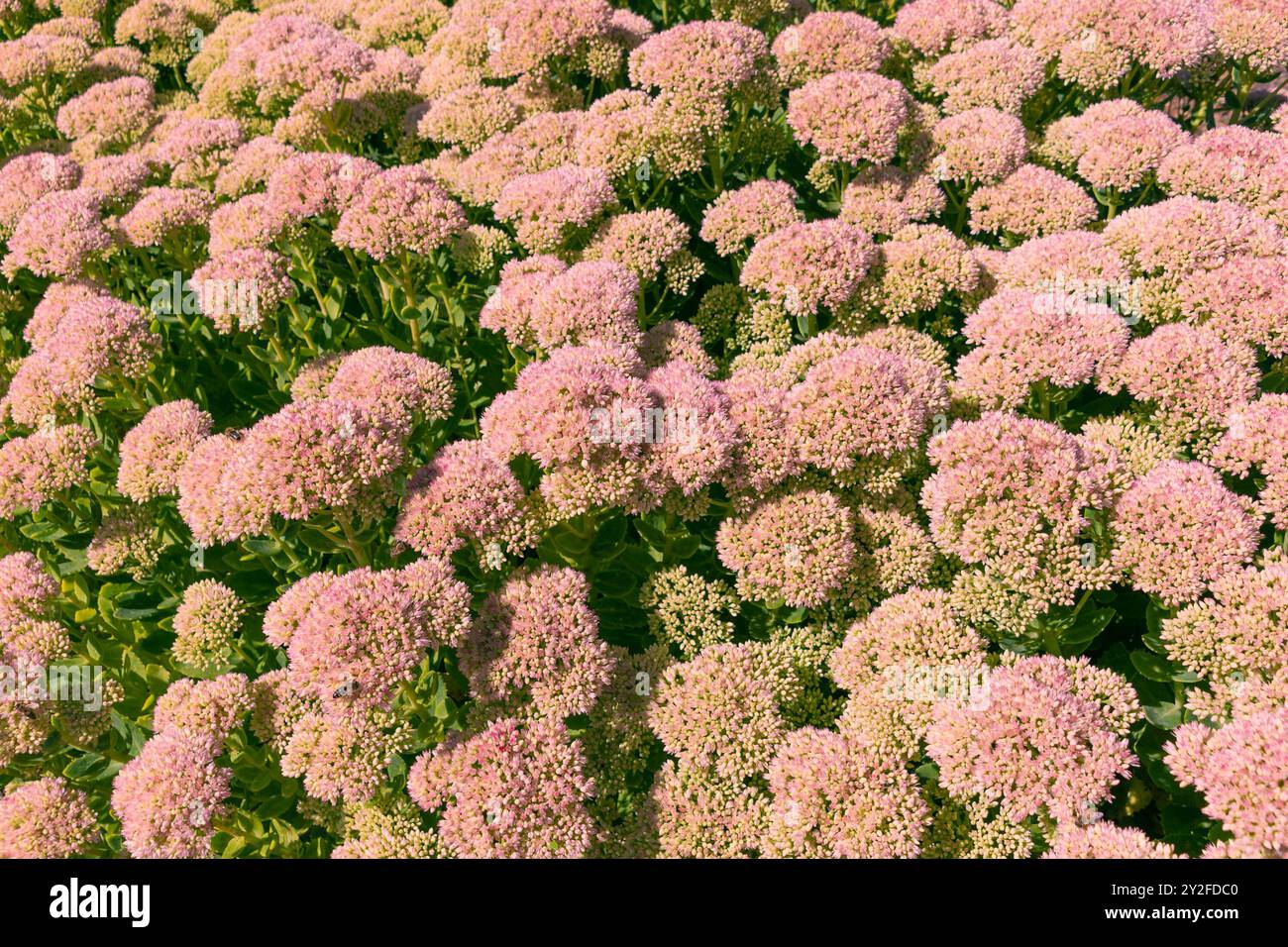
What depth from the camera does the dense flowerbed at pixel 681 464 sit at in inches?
164

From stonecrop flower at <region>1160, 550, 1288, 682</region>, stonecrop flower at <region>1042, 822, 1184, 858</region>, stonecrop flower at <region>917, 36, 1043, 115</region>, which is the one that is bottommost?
stonecrop flower at <region>1042, 822, 1184, 858</region>

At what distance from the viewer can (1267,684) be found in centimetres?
392

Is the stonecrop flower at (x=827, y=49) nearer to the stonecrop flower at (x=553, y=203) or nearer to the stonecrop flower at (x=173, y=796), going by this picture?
the stonecrop flower at (x=553, y=203)

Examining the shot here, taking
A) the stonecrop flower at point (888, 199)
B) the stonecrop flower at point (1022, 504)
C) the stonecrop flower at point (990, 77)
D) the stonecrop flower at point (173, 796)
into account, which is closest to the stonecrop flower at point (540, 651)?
the stonecrop flower at point (173, 796)

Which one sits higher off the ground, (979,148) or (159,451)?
(979,148)

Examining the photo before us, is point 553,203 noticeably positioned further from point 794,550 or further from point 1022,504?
point 1022,504

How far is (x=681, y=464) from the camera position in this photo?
4.64 metres

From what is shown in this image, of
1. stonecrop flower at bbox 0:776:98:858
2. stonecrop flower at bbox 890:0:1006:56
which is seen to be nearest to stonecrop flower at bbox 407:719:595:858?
stonecrop flower at bbox 0:776:98:858

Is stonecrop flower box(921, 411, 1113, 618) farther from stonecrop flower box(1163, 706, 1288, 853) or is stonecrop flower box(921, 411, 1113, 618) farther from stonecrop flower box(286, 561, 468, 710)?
stonecrop flower box(286, 561, 468, 710)

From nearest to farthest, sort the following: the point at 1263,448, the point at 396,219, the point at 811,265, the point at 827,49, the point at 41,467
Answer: the point at 1263,448 < the point at 41,467 < the point at 811,265 < the point at 396,219 < the point at 827,49

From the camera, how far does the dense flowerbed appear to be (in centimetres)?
416

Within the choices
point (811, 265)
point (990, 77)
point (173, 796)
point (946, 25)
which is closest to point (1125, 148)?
point (990, 77)
